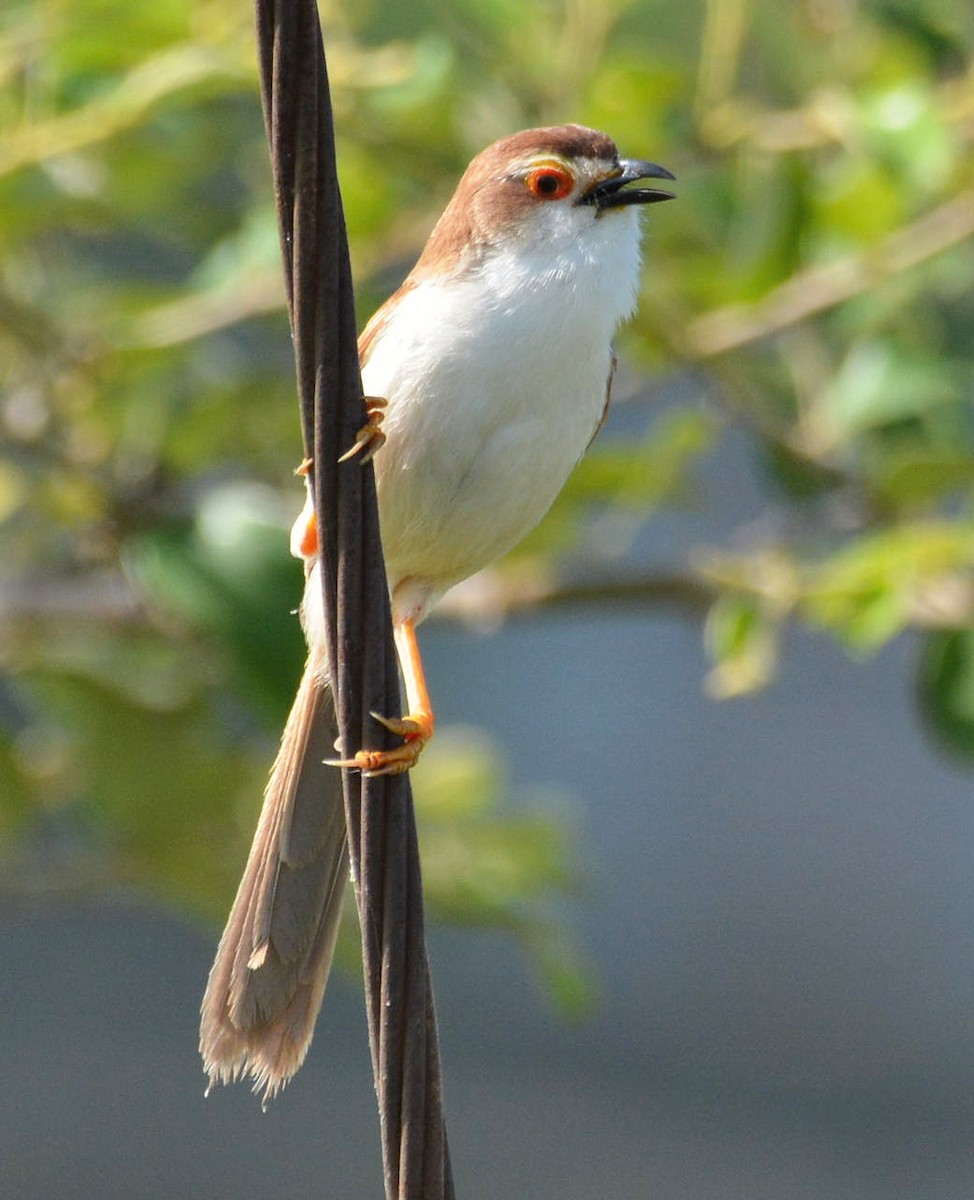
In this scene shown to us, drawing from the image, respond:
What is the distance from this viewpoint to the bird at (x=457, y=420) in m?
2.83

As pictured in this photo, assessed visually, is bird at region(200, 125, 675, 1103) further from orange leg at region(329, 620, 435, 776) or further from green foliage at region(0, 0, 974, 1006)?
green foliage at region(0, 0, 974, 1006)

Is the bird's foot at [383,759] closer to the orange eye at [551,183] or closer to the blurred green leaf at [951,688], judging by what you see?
the orange eye at [551,183]

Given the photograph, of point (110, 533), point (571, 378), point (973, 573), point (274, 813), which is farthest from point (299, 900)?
point (973, 573)

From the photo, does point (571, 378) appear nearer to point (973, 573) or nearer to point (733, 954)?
point (973, 573)

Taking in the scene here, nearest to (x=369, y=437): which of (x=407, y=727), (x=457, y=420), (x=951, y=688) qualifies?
(x=407, y=727)

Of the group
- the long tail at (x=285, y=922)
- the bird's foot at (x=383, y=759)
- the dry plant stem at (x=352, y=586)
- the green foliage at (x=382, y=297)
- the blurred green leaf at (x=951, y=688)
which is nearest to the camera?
the dry plant stem at (x=352, y=586)

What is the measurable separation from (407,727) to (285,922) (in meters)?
0.52

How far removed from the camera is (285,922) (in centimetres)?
291

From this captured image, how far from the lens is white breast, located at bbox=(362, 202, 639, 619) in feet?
9.50

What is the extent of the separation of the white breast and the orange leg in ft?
0.82

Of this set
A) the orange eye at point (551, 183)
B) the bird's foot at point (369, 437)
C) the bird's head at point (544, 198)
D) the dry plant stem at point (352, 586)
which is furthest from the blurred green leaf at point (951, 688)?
the dry plant stem at point (352, 586)

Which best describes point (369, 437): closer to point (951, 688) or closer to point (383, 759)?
point (383, 759)

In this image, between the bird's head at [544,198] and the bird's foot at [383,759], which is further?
the bird's head at [544,198]

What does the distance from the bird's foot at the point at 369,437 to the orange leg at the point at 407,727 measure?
310 mm
